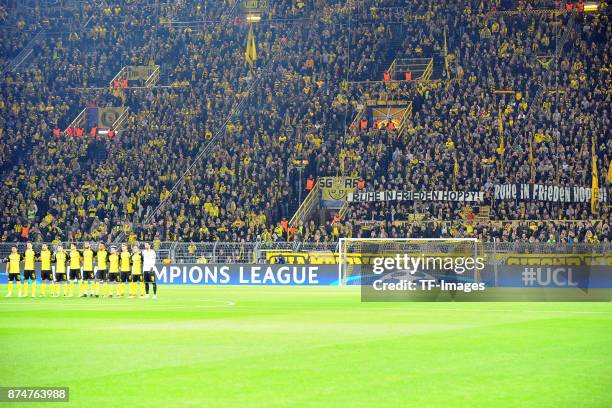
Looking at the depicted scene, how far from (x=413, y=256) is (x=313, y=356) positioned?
24.8 metres

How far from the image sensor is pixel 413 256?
126ft

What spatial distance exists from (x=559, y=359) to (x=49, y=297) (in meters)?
22.4

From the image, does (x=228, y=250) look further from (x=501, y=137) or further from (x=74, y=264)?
(x=501, y=137)

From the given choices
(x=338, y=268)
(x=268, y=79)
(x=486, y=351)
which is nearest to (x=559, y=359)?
(x=486, y=351)

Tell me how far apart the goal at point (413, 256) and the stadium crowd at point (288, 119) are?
2.32 metres

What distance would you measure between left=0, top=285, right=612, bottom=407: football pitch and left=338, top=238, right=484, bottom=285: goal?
1025 centimetres

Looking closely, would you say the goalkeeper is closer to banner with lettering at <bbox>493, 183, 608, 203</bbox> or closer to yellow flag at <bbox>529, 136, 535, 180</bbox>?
banner with lettering at <bbox>493, 183, 608, 203</bbox>

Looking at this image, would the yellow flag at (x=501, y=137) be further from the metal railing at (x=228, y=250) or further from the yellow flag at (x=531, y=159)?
the metal railing at (x=228, y=250)

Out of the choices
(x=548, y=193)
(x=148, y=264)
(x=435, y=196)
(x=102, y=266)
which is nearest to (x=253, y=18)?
(x=435, y=196)

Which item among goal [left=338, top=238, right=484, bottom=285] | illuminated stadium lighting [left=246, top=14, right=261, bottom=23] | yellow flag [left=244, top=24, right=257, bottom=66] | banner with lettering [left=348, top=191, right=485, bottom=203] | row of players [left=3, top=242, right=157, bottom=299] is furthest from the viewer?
illuminated stadium lighting [left=246, top=14, right=261, bottom=23]

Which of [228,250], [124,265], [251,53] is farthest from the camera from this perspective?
[251,53]

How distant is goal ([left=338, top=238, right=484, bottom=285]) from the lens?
36125 mm

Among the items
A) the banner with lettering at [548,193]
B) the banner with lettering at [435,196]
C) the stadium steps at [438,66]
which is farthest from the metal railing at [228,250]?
the stadium steps at [438,66]

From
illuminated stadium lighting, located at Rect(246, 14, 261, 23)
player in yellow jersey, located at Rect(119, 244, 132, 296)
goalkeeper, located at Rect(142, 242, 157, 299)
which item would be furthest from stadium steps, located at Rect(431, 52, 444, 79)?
goalkeeper, located at Rect(142, 242, 157, 299)
